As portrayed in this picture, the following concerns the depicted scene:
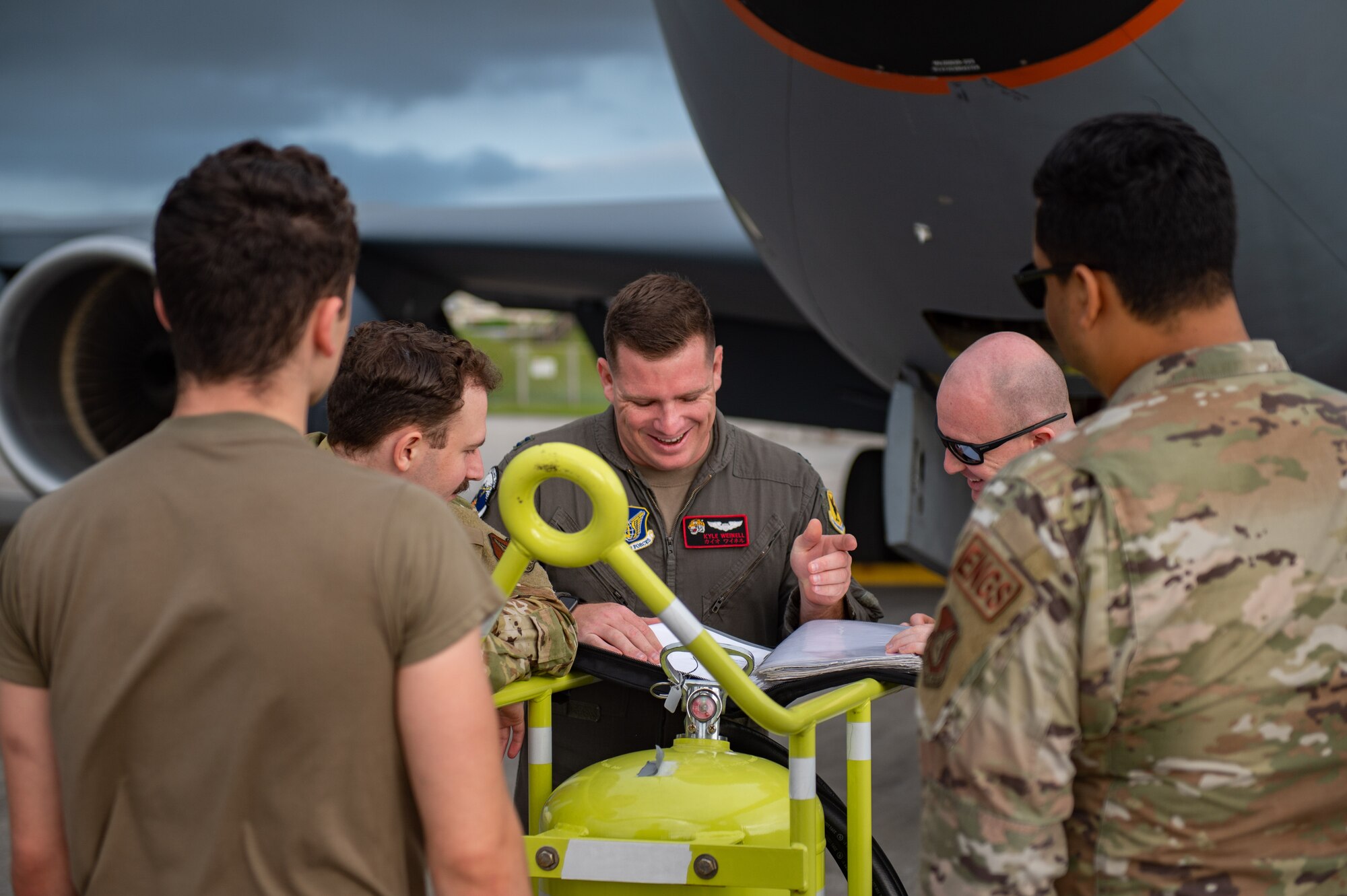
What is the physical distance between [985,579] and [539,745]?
1.13m

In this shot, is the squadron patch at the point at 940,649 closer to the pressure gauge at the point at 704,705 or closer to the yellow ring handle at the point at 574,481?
the yellow ring handle at the point at 574,481

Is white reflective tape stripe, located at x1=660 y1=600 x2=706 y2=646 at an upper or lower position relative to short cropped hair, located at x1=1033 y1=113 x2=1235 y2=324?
lower

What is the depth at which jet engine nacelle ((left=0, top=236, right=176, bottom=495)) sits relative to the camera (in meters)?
7.55

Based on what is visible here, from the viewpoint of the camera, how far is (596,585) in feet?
9.11

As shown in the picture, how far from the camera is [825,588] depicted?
7.71ft

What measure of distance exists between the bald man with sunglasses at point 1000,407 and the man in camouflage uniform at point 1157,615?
0.93m

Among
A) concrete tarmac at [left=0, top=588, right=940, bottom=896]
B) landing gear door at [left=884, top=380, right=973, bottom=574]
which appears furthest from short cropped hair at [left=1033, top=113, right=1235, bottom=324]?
landing gear door at [left=884, top=380, right=973, bottom=574]

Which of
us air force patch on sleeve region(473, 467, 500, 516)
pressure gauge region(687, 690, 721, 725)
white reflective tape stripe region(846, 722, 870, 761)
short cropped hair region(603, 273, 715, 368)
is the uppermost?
short cropped hair region(603, 273, 715, 368)

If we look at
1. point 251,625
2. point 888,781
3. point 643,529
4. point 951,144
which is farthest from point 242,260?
point 888,781

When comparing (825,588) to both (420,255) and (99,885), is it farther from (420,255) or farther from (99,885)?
(420,255)

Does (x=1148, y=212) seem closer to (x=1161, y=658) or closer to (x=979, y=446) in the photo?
(x=1161, y=658)

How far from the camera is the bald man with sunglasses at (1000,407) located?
92.0 inches

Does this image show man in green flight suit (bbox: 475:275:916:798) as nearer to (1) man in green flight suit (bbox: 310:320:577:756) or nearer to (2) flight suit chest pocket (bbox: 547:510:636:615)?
(2) flight suit chest pocket (bbox: 547:510:636:615)

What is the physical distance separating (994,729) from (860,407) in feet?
25.0
